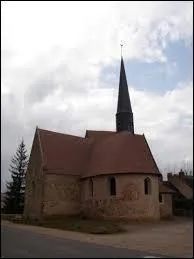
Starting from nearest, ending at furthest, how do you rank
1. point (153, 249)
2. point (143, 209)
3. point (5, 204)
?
point (153, 249) → point (143, 209) → point (5, 204)

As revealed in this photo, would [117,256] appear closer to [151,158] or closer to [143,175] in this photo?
[143,175]

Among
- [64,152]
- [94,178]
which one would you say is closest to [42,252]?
[94,178]

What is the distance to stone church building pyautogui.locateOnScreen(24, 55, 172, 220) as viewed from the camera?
3928 cm

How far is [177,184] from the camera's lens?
57.2 metres

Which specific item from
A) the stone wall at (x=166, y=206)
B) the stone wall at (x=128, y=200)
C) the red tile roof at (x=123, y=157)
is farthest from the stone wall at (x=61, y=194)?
the stone wall at (x=166, y=206)

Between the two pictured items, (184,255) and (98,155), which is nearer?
(184,255)

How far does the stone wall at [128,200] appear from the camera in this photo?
127 feet

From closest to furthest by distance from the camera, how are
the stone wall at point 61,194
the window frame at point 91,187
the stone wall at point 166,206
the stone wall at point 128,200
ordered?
the stone wall at point 128,200 < the window frame at point 91,187 < the stone wall at point 61,194 < the stone wall at point 166,206

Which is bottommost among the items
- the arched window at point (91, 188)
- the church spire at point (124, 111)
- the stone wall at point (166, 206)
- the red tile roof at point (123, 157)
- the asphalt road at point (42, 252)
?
the stone wall at point (166, 206)

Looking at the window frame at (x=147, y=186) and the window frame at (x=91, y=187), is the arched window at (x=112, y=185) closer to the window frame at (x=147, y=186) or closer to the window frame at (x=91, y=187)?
the window frame at (x=91, y=187)

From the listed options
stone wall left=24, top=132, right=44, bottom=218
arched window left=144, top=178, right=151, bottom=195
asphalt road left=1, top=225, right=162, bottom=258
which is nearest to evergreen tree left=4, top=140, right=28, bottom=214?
stone wall left=24, top=132, right=44, bottom=218

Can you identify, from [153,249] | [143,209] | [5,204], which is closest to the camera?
[153,249]

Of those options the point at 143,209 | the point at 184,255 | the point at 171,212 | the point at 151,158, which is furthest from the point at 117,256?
the point at 171,212

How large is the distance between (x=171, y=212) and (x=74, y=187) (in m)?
10.7
